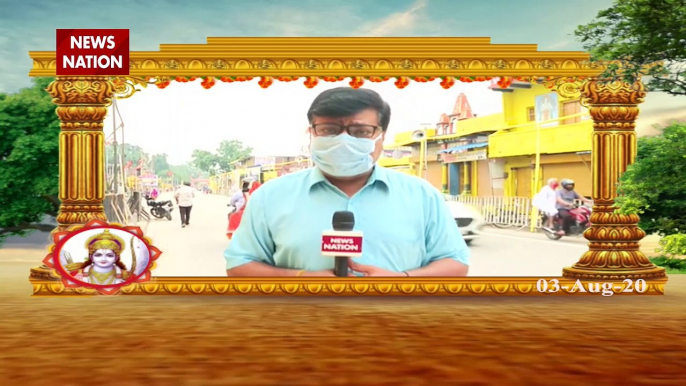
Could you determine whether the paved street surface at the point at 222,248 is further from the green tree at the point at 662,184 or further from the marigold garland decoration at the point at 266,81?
the marigold garland decoration at the point at 266,81

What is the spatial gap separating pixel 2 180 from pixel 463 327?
11.0 meters

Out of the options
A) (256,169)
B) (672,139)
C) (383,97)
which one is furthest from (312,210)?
(672,139)

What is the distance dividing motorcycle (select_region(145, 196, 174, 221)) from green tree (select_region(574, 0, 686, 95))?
574 cm

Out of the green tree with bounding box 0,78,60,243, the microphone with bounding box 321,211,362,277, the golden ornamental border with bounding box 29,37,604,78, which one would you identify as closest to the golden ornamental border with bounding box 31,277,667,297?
the microphone with bounding box 321,211,362,277

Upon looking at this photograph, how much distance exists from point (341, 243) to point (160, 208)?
8.69ft

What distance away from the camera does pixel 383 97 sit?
8.14 m

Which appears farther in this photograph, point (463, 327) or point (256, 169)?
point (256, 169)

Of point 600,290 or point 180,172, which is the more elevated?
point 180,172

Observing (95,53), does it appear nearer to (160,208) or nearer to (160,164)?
(160,164)

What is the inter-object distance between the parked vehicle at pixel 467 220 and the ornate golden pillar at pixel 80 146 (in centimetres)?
441

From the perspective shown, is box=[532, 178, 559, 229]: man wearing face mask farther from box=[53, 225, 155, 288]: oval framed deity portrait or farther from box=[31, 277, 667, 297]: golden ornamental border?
box=[53, 225, 155, 288]: oval framed deity portrait

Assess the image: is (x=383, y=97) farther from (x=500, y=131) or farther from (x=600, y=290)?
(x=600, y=290)

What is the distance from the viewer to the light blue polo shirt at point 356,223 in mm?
7719

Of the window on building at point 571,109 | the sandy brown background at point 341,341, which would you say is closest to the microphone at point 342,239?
the sandy brown background at point 341,341
